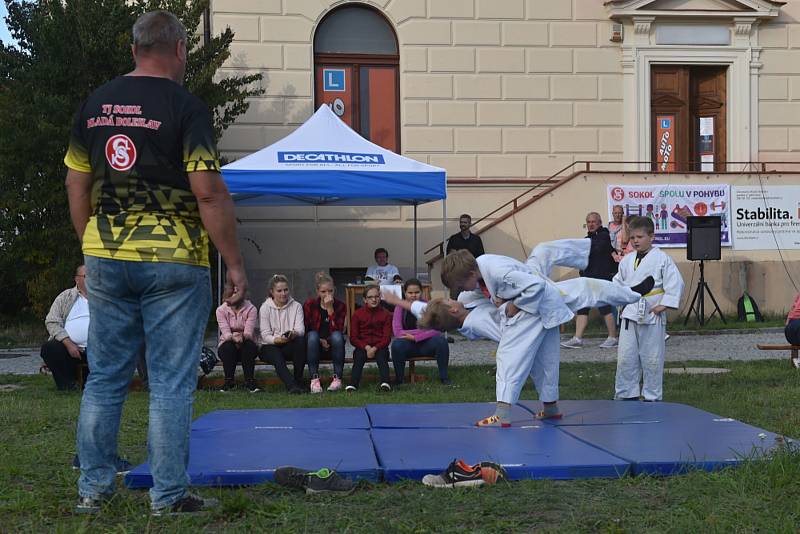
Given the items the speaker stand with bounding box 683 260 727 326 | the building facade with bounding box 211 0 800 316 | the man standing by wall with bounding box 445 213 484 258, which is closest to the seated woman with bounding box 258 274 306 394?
the man standing by wall with bounding box 445 213 484 258

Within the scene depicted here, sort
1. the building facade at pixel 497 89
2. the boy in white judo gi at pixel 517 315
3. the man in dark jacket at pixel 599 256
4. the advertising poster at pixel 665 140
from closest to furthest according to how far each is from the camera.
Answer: the boy in white judo gi at pixel 517 315 → the man in dark jacket at pixel 599 256 → the building facade at pixel 497 89 → the advertising poster at pixel 665 140

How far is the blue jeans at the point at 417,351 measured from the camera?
10.6 metres

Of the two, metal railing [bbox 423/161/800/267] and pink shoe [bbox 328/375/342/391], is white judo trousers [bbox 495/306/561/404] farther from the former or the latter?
metal railing [bbox 423/161/800/267]

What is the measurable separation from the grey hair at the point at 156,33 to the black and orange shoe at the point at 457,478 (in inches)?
97.1

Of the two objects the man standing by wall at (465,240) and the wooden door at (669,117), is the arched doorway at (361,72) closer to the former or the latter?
the man standing by wall at (465,240)

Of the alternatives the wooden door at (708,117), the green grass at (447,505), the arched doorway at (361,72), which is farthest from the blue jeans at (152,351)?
the wooden door at (708,117)

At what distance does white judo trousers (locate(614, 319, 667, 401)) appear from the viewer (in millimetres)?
8656

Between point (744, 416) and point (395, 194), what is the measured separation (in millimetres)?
6841

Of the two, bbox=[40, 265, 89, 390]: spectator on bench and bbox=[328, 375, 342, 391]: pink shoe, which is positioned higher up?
bbox=[40, 265, 89, 390]: spectator on bench

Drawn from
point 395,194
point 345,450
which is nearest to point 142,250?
point 345,450

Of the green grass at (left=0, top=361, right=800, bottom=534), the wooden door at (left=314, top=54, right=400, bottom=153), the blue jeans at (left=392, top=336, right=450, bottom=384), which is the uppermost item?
the wooden door at (left=314, top=54, right=400, bottom=153)

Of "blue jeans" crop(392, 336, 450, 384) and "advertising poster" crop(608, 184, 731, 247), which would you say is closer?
"blue jeans" crop(392, 336, 450, 384)

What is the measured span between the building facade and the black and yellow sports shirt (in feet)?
45.3

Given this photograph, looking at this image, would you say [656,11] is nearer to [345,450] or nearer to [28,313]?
[28,313]
